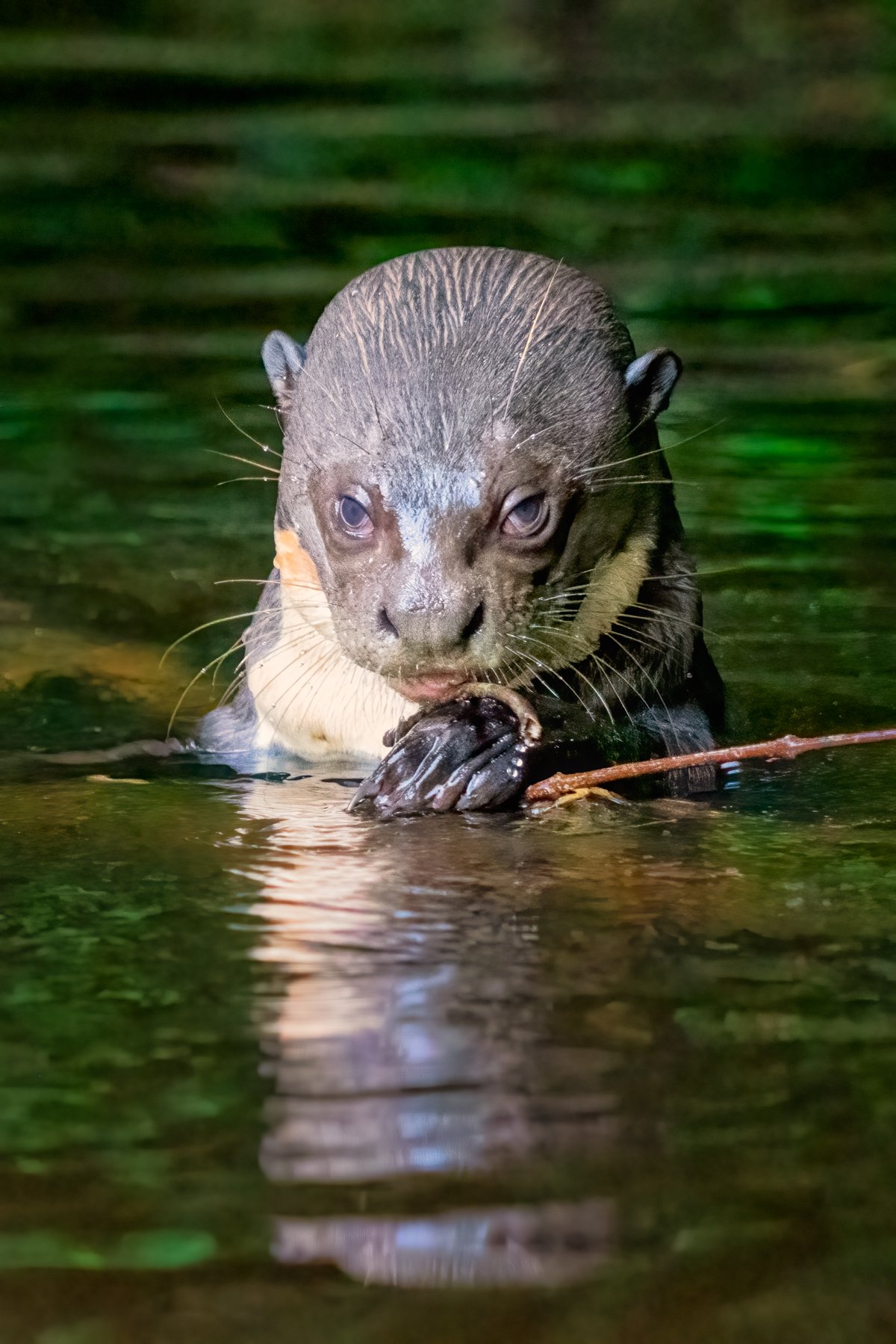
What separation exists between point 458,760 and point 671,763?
1.03ft

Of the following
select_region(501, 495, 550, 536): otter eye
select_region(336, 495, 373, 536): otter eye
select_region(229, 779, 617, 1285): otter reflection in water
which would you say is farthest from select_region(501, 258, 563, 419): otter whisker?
select_region(229, 779, 617, 1285): otter reflection in water

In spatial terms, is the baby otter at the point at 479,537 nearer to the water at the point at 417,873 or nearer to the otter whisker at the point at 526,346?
the otter whisker at the point at 526,346

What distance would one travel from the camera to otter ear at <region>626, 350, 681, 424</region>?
3262 millimetres

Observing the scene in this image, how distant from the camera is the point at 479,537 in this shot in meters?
2.73

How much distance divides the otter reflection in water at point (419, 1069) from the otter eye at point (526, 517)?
0.57 metres

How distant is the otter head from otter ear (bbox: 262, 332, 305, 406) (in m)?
0.12

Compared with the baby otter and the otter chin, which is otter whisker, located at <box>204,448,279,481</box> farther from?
the otter chin

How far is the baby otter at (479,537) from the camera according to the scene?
8.98 ft

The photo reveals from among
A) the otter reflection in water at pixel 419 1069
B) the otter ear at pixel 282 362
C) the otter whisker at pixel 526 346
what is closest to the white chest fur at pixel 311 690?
the otter ear at pixel 282 362

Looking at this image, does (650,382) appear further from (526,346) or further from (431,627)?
(431,627)

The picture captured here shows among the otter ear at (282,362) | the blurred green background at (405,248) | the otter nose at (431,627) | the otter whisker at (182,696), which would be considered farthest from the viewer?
the blurred green background at (405,248)

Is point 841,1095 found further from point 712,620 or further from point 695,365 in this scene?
point 695,365

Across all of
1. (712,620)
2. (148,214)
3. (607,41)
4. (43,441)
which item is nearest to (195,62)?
(148,214)

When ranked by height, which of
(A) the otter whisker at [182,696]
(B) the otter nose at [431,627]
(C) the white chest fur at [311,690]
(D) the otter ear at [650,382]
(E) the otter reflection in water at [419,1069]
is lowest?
(A) the otter whisker at [182,696]
